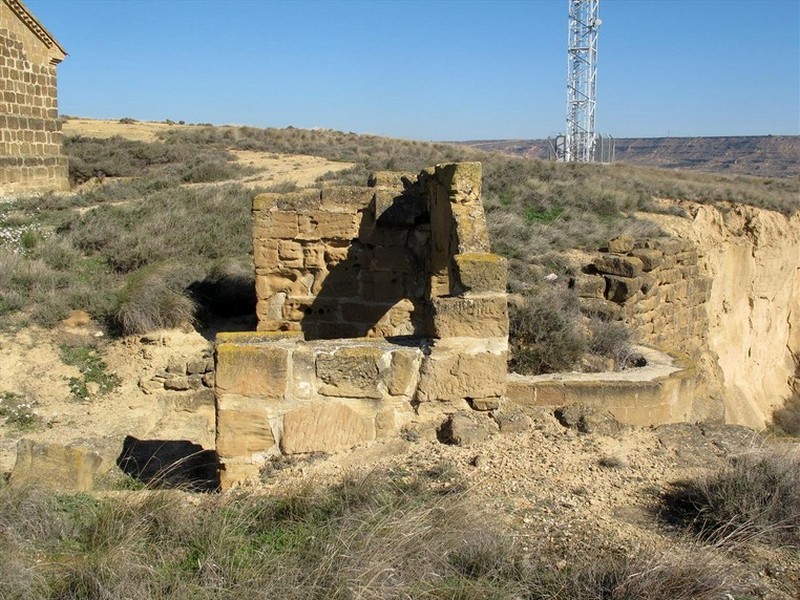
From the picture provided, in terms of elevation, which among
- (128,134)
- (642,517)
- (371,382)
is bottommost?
(642,517)

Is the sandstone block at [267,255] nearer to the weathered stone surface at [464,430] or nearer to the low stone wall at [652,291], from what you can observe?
the low stone wall at [652,291]

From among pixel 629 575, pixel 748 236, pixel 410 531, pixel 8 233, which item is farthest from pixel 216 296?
pixel 748 236

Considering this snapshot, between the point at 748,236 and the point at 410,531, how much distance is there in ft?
44.7

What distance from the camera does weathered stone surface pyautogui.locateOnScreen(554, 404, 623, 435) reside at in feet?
15.4

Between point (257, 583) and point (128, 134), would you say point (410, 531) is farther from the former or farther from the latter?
point (128, 134)

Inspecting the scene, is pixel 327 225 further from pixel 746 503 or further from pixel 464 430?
pixel 746 503

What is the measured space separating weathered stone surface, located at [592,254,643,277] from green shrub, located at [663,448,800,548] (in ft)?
16.5

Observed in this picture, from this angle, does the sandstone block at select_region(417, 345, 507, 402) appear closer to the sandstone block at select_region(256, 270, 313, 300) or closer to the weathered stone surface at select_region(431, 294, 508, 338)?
the weathered stone surface at select_region(431, 294, 508, 338)

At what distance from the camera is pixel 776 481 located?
347cm

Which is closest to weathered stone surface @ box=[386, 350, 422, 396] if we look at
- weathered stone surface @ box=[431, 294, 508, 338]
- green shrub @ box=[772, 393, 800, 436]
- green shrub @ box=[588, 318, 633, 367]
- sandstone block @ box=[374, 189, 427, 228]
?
weathered stone surface @ box=[431, 294, 508, 338]

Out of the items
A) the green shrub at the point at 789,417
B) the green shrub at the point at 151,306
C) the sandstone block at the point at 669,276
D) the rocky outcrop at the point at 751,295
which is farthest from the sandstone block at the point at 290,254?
the green shrub at the point at 789,417

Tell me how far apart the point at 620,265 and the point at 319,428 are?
18.3 ft

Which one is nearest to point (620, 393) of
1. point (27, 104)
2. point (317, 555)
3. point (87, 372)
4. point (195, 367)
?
point (317, 555)

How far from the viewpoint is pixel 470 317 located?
4391mm
